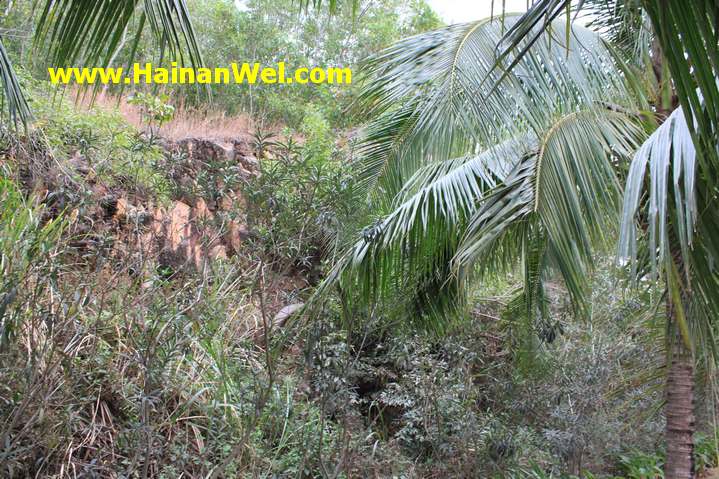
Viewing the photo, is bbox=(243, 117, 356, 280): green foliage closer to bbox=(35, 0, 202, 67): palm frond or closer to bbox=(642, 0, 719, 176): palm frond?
bbox=(35, 0, 202, 67): palm frond

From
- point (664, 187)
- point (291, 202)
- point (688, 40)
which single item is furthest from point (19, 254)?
point (688, 40)

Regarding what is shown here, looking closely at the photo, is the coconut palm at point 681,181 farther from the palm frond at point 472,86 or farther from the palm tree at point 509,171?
the palm frond at point 472,86

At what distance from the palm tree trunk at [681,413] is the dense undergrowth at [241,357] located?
0.76 metres

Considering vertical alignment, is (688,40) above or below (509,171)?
above

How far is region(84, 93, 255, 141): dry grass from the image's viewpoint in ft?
28.2

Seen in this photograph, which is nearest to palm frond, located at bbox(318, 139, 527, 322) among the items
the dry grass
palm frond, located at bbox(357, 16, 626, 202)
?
palm frond, located at bbox(357, 16, 626, 202)

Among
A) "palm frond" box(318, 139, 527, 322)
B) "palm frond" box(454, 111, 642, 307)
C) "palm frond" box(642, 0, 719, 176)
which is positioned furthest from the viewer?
"palm frond" box(318, 139, 527, 322)

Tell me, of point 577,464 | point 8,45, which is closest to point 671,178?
point 577,464

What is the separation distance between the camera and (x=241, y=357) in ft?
17.5

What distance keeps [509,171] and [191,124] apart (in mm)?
5828

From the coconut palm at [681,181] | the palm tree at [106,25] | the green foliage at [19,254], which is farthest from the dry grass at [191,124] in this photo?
the palm tree at [106,25]

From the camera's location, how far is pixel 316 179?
12.7 feet

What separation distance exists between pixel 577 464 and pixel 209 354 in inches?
180

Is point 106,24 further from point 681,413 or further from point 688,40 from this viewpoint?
point 681,413
